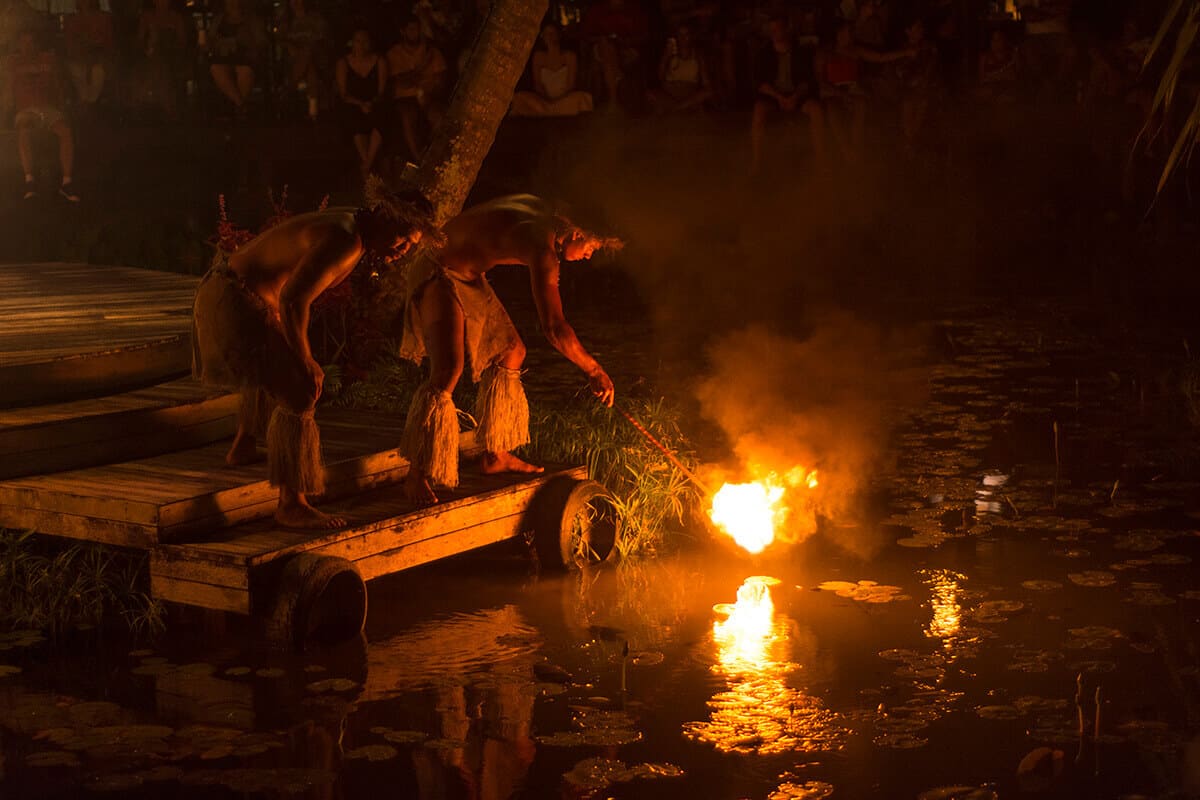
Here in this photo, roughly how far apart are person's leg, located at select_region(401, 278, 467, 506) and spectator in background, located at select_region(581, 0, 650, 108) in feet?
39.2

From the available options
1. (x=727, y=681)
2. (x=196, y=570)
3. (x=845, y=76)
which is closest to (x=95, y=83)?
(x=845, y=76)

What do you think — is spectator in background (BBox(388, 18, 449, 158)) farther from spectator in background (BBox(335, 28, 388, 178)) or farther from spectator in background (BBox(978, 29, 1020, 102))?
spectator in background (BBox(978, 29, 1020, 102))

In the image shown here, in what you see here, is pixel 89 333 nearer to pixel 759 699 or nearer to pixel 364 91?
pixel 759 699

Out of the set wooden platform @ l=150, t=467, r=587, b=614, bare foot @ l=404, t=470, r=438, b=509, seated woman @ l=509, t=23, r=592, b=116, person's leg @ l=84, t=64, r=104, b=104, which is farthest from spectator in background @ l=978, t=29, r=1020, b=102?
bare foot @ l=404, t=470, r=438, b=509

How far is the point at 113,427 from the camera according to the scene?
773 cm

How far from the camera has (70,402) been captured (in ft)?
26.6

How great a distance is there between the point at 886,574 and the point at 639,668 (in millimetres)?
1630

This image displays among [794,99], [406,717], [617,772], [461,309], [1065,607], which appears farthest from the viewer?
[794,99]

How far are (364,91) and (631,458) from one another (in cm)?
1068

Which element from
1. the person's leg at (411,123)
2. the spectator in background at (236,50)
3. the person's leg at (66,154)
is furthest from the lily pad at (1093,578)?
the spectator in background at (236,50)

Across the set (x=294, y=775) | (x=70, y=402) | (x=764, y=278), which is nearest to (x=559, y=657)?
(x=294, y=775)

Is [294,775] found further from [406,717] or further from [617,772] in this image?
[617,772]

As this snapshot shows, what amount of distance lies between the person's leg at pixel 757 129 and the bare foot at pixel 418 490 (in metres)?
12.0

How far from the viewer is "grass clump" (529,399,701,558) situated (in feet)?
27.8
